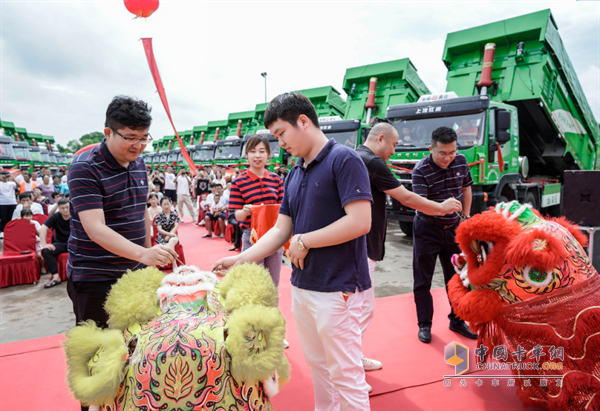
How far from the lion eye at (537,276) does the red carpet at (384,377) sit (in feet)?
2.85

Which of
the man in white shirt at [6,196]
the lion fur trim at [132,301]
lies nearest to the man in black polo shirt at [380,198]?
the lion fur trim at [132,301]

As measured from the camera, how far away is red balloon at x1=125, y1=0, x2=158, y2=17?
465 centimetres

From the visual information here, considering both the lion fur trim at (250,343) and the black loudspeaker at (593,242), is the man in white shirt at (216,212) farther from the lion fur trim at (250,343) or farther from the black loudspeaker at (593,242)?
the lion fur trim at (250,343)

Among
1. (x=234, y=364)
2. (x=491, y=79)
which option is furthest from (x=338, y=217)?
(x=491, y=79)

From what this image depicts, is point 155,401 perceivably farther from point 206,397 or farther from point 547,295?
point 547,295

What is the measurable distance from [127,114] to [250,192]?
1.47 m

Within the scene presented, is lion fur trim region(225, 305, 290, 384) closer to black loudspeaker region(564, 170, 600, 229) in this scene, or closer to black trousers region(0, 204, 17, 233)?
black loudspeaker region(564, 170, 600, 229)

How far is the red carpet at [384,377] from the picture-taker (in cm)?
218

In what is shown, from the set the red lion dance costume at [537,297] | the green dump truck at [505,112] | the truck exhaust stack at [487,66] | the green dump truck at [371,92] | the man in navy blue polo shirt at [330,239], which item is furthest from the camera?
the green dump truck at [371,92]

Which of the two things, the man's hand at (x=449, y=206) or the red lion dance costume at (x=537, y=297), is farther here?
the man's hand at (x=449, y=206)

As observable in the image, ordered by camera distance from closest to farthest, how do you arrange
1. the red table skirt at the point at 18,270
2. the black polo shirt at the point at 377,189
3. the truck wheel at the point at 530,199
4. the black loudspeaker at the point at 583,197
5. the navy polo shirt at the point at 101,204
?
the navy polo shirt at the point at 101,204 < the black polo shirt at the point at 377,189 < the black loudspeaker at the point at 583,197 < the red table skirt at the point at 18,270 < the truck wheel at the point at 530,199

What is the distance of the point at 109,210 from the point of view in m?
1.66

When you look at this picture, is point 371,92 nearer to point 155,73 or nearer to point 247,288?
point 155,73

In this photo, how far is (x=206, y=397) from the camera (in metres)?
1.14
